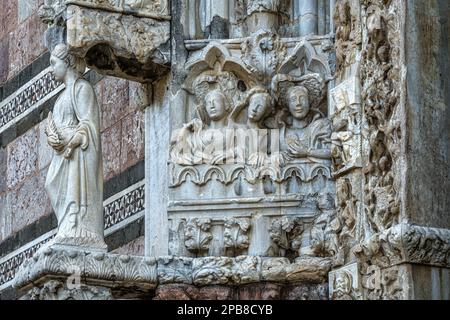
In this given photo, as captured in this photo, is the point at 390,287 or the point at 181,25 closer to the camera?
the point at 390,287

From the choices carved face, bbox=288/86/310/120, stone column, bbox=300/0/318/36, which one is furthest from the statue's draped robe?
stone column, bbox=300/0/318/36

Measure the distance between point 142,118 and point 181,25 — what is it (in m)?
2.04

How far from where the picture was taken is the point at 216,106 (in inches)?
506

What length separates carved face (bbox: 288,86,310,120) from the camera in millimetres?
12766

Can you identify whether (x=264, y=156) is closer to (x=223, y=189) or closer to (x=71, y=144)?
(x=223, y=189)

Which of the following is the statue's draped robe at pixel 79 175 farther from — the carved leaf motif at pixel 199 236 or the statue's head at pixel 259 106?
the statue's head at pixel 259 106

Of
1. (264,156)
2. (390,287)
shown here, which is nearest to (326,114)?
(264,156)

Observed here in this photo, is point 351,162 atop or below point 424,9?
below

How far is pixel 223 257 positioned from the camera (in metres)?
12.6

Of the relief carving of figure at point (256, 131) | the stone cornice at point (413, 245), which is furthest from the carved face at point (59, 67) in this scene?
the stone cornice at point (413, 245)

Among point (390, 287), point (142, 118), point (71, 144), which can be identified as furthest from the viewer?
point (142, 118)

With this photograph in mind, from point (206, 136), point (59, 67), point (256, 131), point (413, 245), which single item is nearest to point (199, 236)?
point (206, 136)

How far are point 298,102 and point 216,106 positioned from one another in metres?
0.51

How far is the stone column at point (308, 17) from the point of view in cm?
1300
